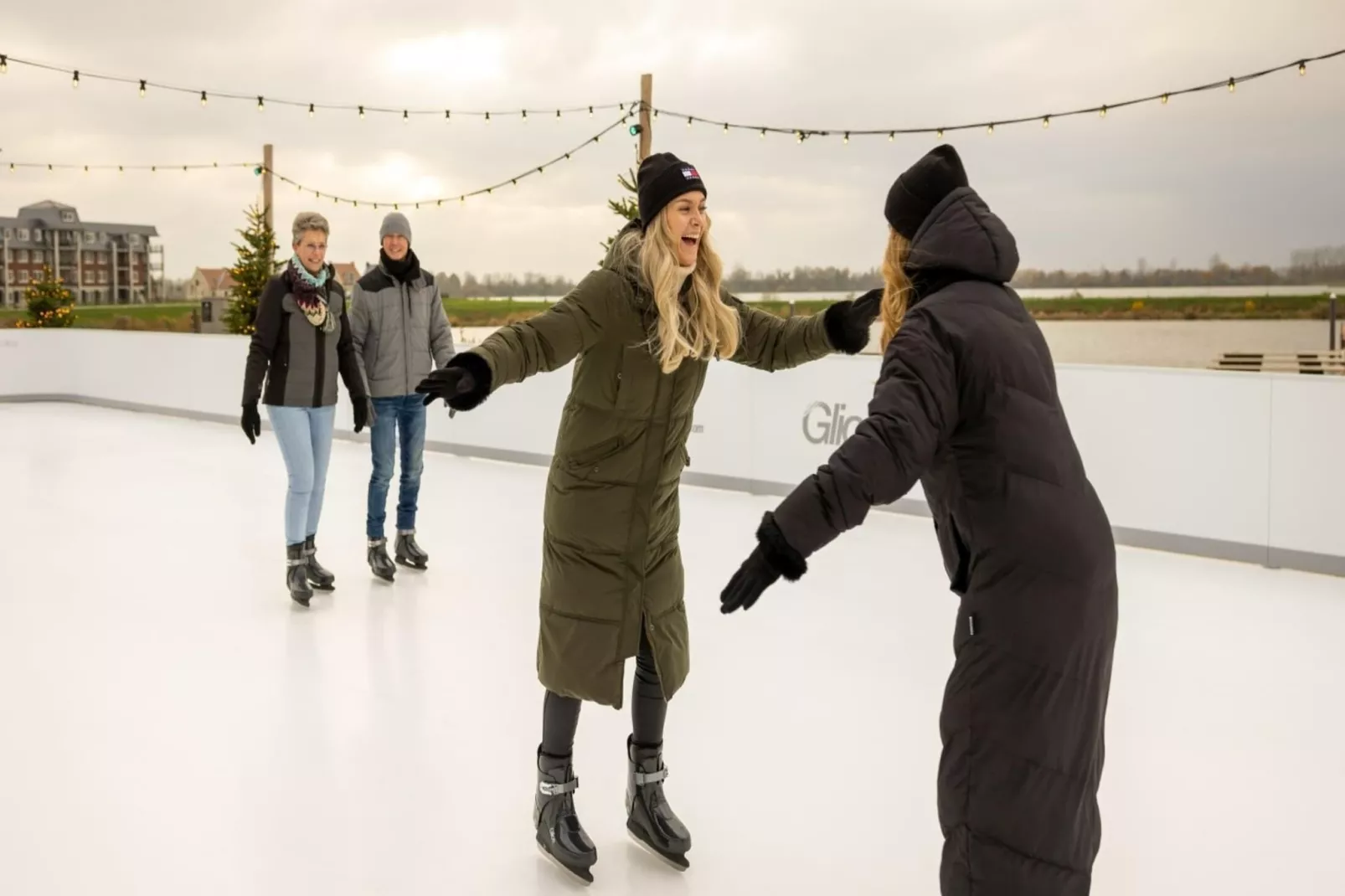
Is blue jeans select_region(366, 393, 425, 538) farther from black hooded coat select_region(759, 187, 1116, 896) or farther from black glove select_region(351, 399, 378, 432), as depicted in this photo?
black hooded coat select_region(759, 187, 1116, 896)

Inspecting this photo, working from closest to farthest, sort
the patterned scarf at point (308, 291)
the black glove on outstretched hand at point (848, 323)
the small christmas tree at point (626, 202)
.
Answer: the black glove on outstretched hand at point (848, 323) < the patterned scarf at point (308, 291) < the small christmas tree at point (626, 202)

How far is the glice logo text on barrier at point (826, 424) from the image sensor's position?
22.6 ft

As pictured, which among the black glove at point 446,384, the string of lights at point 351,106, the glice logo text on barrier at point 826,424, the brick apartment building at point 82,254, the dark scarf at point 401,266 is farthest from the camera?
the brick apartment building at point 82,254

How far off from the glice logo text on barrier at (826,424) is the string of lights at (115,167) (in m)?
10.5

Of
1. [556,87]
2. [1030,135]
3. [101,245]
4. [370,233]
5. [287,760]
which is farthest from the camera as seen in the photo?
[101,245]

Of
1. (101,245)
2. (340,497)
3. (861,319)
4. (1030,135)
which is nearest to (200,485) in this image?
(340,497)

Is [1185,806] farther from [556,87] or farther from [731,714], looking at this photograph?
[556,87]

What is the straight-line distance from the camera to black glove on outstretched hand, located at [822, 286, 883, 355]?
2494mm

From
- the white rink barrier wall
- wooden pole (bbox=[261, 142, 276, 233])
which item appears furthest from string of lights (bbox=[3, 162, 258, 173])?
the white rink barrier wall

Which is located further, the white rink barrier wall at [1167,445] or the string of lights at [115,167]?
the string of lights at [115,167]

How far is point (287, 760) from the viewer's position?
9.89 ft

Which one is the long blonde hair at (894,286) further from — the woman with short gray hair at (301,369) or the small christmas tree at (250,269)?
the small christmas tree at (250,269)

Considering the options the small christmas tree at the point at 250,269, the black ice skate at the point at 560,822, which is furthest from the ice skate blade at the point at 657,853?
the small christmas tree at the point at 250,269

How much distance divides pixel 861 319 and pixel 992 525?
104 centimetres
